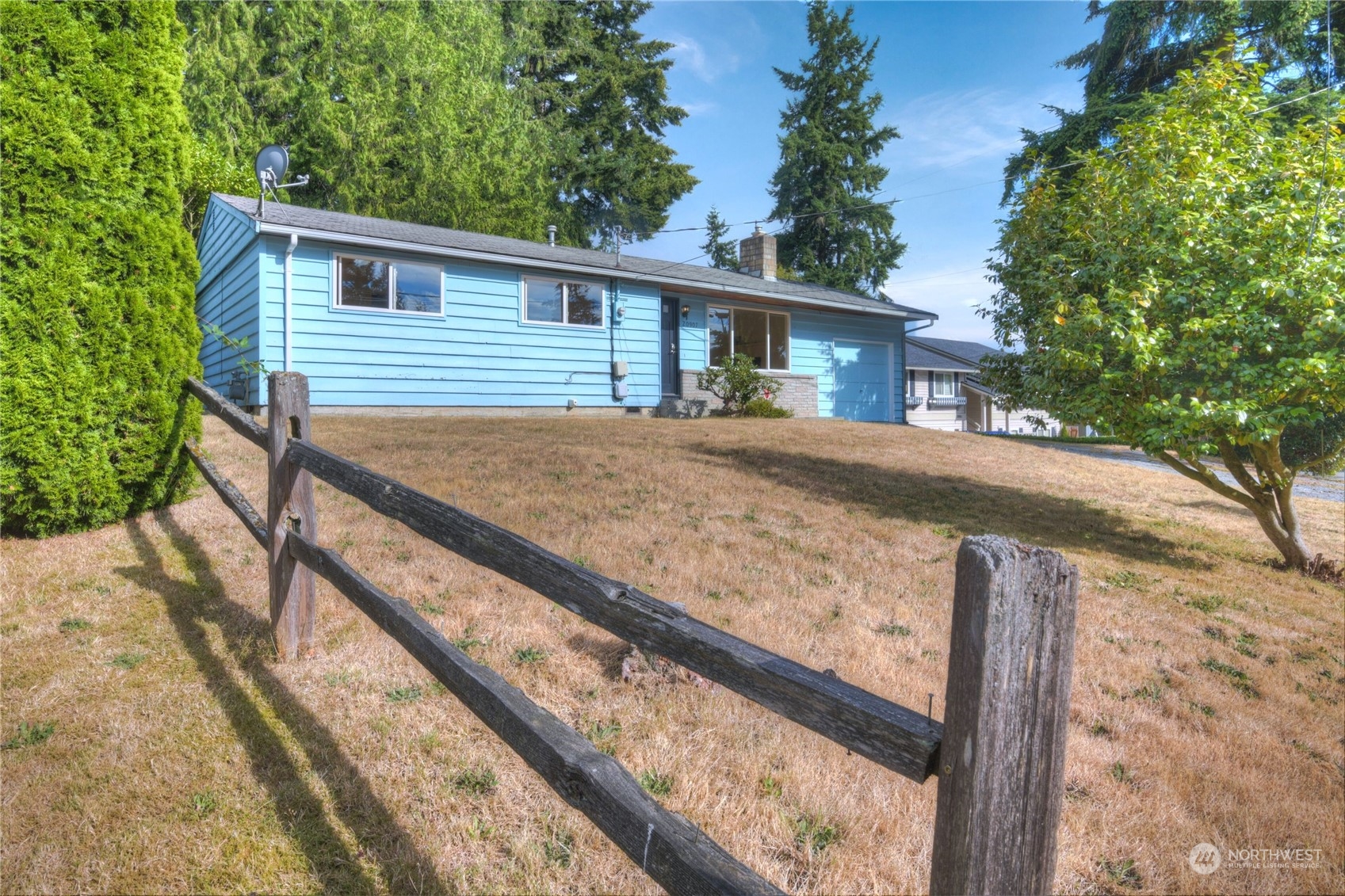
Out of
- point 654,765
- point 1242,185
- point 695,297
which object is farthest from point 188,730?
point 695,297

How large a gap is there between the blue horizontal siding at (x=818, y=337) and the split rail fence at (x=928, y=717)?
1476cm

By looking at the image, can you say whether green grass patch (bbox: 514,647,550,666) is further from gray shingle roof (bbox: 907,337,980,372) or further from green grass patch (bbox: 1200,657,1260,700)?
gray shingle roof (bbox: 907,337,980,372)

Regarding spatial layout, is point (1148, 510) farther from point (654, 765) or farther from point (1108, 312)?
point (654, 765)

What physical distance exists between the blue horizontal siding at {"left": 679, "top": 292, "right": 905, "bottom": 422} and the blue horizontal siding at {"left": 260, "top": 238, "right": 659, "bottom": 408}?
155 centimetres

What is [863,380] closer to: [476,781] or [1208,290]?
[1208,290]

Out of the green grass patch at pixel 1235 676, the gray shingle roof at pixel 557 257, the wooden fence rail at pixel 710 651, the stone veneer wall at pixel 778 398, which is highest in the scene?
the gray shingle roof at pixel 557 257

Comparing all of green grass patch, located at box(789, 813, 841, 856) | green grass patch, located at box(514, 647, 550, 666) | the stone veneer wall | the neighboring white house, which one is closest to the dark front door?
the stone veneer wall

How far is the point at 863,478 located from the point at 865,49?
31.4 metres

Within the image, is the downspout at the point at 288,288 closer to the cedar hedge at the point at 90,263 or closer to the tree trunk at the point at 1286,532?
the cedar hedge at the point at 90,263

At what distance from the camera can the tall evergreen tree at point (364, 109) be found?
20719mm

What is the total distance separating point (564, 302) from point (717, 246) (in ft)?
73.2

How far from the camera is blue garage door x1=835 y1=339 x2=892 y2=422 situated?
18.9 metres

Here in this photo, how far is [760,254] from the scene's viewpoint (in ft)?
67.5

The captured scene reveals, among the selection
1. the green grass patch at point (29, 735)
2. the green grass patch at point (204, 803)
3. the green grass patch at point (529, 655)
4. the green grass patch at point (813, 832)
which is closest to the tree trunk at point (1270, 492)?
the green grass patch at point (813, 832)
